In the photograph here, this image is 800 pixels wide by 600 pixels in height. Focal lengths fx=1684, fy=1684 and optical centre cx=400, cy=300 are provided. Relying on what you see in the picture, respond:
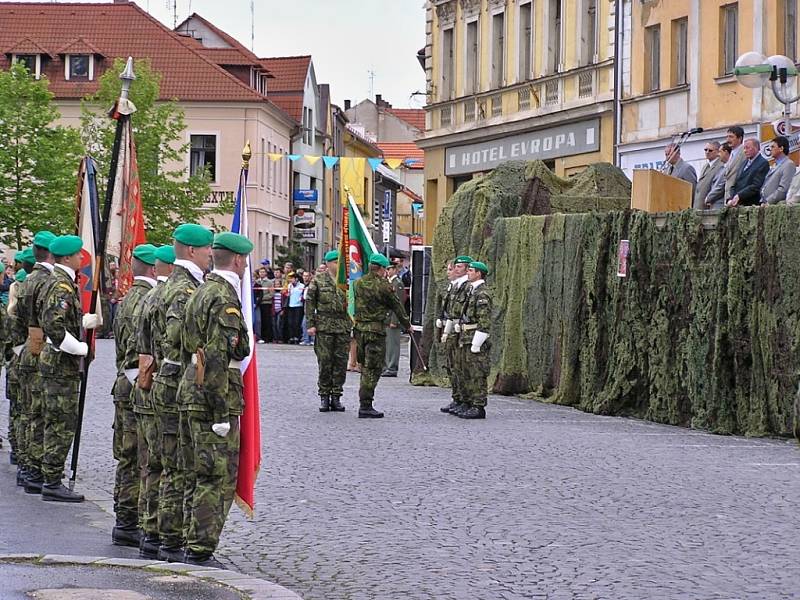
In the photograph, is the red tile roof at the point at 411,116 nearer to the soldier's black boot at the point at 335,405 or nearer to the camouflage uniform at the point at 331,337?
the camouflage uniform at the point at 331,337

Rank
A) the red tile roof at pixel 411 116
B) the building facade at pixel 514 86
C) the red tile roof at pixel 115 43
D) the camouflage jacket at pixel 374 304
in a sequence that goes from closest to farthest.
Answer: the camouflage jacket at pixel 374 304 < the building facade at pixel 514 86 < the red tile roof at pixel 115 43 < the red tile roof at pixel 411 116

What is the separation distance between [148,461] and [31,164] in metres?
49.7

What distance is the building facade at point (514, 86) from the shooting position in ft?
116

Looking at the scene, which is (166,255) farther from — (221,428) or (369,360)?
(369,360)

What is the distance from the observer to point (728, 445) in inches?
655

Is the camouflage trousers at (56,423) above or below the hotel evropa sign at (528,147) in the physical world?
below

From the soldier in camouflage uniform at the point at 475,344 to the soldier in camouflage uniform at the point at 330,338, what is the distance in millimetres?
1475

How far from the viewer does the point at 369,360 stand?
19.7 metres

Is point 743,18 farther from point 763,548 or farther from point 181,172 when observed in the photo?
point 181,172

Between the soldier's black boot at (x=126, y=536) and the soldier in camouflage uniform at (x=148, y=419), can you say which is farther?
the soldier's black boot at (x=126, y=536)

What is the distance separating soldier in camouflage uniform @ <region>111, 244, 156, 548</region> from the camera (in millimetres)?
10234

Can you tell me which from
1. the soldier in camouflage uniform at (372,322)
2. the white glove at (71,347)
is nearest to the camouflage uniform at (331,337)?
the soldier in camouflage uniform at (372,322)

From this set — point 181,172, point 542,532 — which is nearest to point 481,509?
point 542,532

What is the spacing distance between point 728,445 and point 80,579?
964 cm
